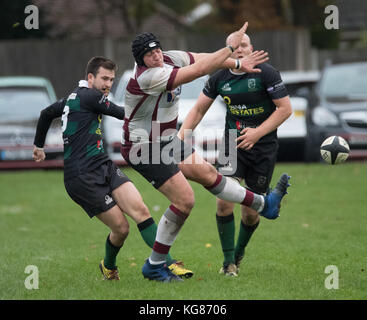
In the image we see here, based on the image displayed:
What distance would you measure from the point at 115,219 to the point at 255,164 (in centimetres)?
153

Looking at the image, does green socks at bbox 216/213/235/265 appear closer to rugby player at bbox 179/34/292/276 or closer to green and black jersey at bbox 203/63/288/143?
rugby player at bbox 179/34/292/276

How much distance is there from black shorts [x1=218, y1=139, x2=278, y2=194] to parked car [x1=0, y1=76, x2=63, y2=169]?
8.87 meters

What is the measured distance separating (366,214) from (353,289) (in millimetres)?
4401

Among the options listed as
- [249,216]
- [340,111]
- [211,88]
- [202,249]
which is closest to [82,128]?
[211,88]

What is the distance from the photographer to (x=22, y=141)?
626 inches

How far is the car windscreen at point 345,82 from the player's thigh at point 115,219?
32.9 feet

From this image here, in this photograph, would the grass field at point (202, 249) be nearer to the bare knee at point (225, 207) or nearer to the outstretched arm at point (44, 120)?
the bare knee at point (225, 207)

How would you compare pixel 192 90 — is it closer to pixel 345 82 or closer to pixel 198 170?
pixel 345 82

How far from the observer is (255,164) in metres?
7.38

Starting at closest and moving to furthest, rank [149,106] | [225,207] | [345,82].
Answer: [149,106] < [225,207] < [345,82]

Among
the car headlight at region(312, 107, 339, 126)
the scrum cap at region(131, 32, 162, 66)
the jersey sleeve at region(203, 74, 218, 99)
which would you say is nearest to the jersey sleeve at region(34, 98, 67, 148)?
the scrum cap at region(131, 32, 162, 66)

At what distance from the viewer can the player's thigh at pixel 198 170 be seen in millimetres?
6664
